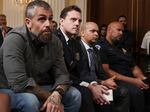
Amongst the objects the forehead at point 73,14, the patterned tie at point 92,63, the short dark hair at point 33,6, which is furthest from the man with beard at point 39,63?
the patterned tie at point 92,63

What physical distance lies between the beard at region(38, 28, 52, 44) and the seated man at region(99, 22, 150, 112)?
137cm

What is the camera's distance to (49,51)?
2719 mm

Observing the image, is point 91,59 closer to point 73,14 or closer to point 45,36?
point 73,14

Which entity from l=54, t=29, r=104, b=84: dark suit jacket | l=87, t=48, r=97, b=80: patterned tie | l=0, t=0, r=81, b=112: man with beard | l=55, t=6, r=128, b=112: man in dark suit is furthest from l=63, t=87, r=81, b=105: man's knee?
l=87, t=48, r=97, b=80: patterned tie

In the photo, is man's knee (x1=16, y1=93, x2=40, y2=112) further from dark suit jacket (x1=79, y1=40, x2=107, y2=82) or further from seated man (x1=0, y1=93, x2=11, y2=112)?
dark suit jacket (x1=79, y1=40, x2=107, y2=82)

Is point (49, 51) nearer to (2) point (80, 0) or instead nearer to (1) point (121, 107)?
(1) point (121, 107)

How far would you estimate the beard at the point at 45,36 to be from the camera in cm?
260

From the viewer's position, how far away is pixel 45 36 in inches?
103

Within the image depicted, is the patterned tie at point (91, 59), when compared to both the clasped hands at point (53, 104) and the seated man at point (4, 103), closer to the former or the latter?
the clasped hands at point (53, 104)

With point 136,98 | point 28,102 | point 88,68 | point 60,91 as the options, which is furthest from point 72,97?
point 136,98

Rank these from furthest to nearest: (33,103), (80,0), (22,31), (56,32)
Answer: (80,0) → (56,32) → (22,31) → (33,103)

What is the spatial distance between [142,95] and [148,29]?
3.21 metres

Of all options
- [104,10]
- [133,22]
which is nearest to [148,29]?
[133,22]

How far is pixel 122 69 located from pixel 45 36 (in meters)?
1.72
